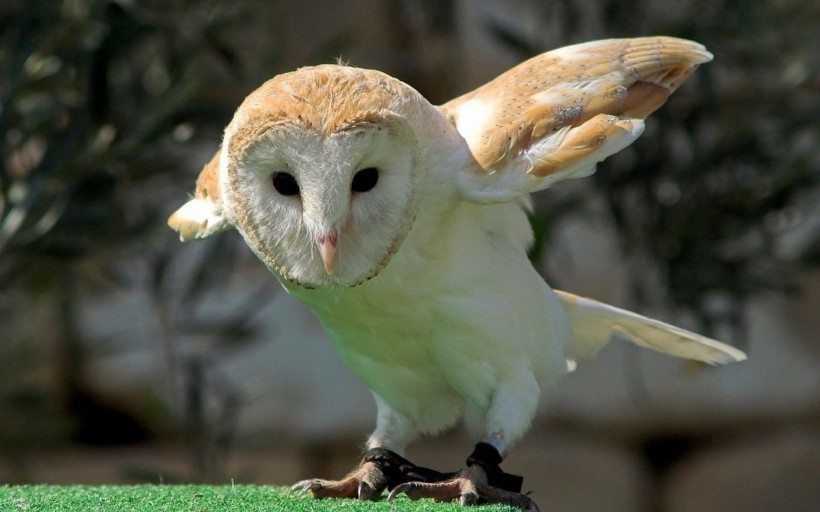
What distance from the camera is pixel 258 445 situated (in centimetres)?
480

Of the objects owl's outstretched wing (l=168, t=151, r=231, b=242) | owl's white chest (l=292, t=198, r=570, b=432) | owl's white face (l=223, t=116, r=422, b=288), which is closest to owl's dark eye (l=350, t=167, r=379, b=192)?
owl's white face (l=223, t=116, r=422, b=288)

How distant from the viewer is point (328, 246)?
181 centimetres

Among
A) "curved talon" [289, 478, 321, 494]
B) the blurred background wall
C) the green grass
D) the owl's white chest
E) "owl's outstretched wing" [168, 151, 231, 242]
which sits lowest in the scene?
the green grass

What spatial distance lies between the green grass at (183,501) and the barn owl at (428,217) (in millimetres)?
73

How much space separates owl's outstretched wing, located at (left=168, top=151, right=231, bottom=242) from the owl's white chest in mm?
232

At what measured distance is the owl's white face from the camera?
1778 millimetres

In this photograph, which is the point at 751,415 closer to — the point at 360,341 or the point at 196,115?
the point at 196,115

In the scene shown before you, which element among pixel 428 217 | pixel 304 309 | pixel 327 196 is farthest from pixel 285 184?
pixel 304 309

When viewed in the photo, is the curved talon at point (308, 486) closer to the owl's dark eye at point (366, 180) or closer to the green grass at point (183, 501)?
the green grass at point (183, 501)

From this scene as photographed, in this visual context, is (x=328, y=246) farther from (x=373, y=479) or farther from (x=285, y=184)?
(x=373, y=479)

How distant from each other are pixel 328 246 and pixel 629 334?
1014 mm

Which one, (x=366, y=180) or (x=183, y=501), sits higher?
(x=366, y=180)

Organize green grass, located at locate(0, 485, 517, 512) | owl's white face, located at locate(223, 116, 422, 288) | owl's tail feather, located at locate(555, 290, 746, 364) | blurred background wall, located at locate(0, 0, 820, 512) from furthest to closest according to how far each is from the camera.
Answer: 1. blurred background wall, located at locate(0, 0, 820, 512)
2. owl's tail feather, located at locate(555, 290, 746, 364)
3. green grass, located at locate(0, 485, 517, 512)
4. owl's white face, located at locate(223, 116, 422, 288)

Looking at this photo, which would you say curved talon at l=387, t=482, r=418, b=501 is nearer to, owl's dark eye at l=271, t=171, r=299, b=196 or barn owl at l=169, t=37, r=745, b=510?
barn owl at l=169, t=37, r=745, b=510
